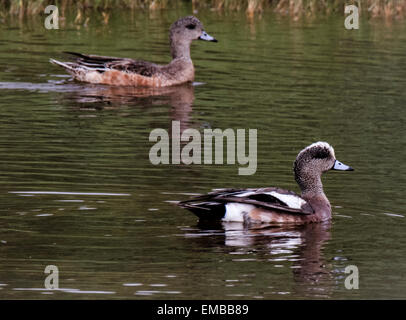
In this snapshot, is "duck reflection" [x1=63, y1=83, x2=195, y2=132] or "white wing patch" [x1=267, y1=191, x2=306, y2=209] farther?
"duck reflection" [x1=63, y1=83, x2=195, y2=132]

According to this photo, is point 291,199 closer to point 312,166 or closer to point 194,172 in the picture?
point 312,166

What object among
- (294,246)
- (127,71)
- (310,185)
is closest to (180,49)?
(127,71)

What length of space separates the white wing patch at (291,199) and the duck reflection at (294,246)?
192mm

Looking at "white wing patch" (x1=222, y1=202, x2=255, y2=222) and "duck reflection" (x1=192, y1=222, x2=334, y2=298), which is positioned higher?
"white wing patch" (x1=222, y1=202, x2=255, y2=222)

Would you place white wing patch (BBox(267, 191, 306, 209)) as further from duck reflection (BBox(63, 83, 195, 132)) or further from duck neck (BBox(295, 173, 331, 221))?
duck reflection (BBox(63, 83, 195, 132))

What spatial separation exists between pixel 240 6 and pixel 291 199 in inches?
675

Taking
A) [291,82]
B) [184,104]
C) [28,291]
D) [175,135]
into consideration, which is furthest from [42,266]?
[291,82]

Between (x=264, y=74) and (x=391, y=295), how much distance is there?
37.3 feet

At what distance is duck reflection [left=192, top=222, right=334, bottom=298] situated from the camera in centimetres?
834

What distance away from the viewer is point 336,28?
24.6 m

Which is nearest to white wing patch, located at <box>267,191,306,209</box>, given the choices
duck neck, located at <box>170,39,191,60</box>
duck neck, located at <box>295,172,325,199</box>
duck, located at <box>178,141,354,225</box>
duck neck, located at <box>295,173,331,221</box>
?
duck, located at <box>178,141,354,225</box>

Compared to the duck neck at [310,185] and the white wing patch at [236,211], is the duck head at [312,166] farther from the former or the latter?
the white wing patch at [236,211]

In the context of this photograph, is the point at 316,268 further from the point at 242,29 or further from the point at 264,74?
the point at 242,29

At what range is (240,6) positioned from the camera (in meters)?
26.9
